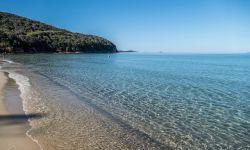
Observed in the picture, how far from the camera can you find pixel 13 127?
14.2 meters

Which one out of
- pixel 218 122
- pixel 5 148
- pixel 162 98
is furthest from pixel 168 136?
pixel 162 98

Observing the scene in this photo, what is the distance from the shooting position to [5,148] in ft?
36.9

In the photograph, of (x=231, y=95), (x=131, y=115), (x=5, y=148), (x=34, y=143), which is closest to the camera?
(x=5, y=148)

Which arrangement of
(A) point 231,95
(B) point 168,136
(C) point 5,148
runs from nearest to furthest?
(C) point 5,148, (B) point 168,136, (A) point 231,95

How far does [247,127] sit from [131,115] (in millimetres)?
6180

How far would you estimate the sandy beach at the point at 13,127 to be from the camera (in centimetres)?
1168

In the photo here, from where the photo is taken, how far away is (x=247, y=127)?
614 inches

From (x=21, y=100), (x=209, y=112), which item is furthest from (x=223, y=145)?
(x=21, y=100)

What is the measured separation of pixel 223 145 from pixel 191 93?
14.0 meters

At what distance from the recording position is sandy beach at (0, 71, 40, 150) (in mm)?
11677

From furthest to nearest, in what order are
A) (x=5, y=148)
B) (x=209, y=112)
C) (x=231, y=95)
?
1. (x=231, y=95)
2. (x=209, y=112)
3. (x=5, y=148)

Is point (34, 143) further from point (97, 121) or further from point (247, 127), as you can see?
point (247, 127)

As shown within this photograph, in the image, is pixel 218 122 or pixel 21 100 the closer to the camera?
pixel 218 122

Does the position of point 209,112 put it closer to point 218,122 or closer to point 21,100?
point 218,122
